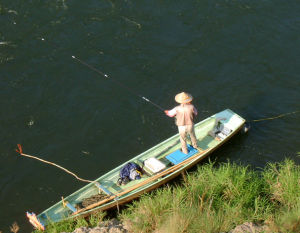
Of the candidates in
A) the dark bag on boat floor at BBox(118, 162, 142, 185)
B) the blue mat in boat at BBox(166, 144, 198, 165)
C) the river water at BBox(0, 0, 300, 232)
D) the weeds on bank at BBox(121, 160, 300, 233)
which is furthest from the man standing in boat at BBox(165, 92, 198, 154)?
A: the river water at BBox(0, 0, 300, 232)

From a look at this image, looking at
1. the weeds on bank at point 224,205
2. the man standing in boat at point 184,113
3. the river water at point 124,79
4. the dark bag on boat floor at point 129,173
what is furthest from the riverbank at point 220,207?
the river water at point 124,79

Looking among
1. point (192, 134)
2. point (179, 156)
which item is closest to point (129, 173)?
point (179, 156)

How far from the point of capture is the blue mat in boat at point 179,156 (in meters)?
13.9

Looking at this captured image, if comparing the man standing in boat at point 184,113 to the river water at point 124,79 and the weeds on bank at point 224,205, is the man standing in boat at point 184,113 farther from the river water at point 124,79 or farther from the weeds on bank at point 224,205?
the river water at point 124,79

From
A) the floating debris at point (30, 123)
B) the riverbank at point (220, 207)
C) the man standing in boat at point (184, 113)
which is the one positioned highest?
the man standing in boat at point (184, 113)

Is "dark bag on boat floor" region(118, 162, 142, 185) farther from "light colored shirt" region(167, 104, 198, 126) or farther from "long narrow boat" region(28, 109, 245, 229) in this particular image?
"light colored shirt" region(167, 104, 198, 126)

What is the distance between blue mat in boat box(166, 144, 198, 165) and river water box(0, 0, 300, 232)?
4.81ft

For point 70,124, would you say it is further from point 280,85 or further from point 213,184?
point 280,85

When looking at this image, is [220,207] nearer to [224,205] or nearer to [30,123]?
[224,205]

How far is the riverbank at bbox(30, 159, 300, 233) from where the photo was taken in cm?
945

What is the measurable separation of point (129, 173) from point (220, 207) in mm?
3674

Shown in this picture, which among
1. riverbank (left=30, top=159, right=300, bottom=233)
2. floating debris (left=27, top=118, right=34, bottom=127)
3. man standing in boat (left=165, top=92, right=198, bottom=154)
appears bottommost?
floating debris (left=27, top=118, right=34, bottom=127)

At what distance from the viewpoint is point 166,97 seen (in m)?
17.3

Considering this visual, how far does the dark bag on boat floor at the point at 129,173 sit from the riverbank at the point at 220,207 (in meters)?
1.21
